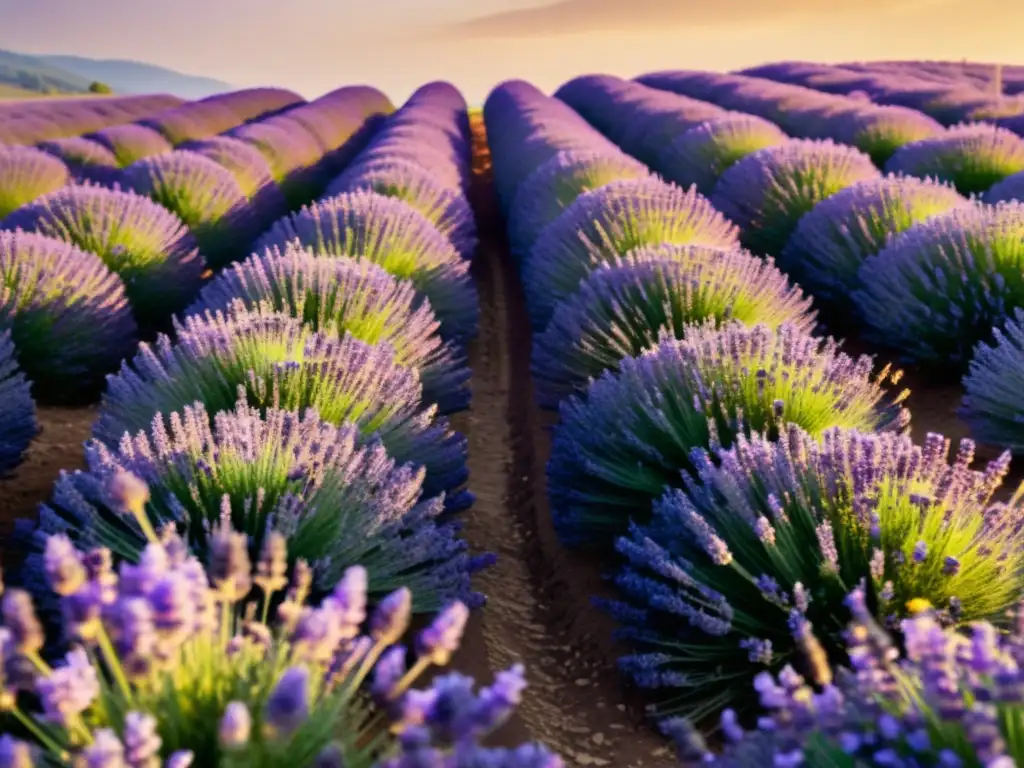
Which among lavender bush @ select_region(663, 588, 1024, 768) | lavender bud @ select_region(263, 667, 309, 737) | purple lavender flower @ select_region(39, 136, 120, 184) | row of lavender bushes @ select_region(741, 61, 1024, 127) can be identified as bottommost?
purple lavender flower @ select_region(39, 136, 120, 184)

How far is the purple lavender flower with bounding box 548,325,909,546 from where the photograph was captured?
10.1 ft

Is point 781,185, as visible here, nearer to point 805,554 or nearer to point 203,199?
point 203,199

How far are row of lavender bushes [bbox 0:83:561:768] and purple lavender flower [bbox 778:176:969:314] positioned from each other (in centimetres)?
213

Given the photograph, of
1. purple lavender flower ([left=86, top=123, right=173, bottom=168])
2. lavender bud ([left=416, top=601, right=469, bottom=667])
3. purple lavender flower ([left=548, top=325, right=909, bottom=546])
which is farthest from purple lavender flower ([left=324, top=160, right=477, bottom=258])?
purple lavender flower ([left=86, top=123, right=173, bottom=168])

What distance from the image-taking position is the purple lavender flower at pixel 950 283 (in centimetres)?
450

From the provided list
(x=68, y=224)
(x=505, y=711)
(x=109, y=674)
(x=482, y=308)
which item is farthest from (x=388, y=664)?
(x=482, y=308)

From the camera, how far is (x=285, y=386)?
10.2ft

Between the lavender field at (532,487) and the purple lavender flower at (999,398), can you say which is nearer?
the lavender field at (532,487)

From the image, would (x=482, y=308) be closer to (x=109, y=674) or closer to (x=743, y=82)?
(x=109, y=674)

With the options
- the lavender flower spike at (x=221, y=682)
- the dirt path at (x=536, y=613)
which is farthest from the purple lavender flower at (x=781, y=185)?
the lavender flower spike at (x=221, y=682)

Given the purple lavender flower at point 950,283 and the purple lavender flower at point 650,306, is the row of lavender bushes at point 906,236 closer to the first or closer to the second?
the purple lavender flower at point 950,283

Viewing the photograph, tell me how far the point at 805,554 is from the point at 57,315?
368 cm

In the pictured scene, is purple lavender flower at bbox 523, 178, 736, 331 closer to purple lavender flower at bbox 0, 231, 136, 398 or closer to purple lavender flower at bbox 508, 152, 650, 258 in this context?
purple lavender flower at bbox 508, 152, 650, 258

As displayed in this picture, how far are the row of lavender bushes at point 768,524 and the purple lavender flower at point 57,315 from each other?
2182 mm
